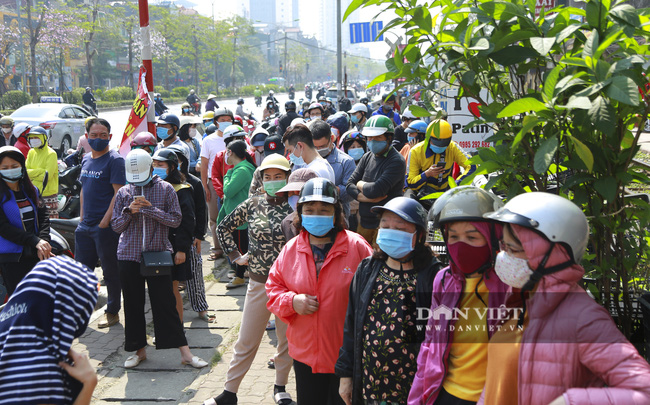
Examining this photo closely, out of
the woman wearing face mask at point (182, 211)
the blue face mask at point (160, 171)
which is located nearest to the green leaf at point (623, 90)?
the woman wearing face mask at point (182, 211)

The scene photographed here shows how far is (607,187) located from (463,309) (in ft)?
2.68

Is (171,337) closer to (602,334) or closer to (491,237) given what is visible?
(491,237)

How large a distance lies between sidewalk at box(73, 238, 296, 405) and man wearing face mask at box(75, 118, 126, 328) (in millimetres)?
587

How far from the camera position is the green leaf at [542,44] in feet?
8.18

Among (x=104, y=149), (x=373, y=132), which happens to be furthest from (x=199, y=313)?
(x=373, y=132)

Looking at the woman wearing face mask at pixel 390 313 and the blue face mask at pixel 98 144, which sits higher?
the blue face mask at pixel 98 144

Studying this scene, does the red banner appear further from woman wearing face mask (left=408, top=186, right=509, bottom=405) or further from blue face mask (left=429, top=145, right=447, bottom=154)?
woman wearing face mask (left=408, top=186, right=509, bottom=405)

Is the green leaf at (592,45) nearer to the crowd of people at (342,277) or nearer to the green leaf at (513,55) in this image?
the green leaf at (513,55)

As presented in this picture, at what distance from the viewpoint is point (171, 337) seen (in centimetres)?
602

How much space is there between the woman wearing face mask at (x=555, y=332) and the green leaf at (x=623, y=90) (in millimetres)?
435

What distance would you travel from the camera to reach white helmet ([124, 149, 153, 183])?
586cm

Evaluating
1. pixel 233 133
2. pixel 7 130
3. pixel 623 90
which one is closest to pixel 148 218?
pixel 233 133

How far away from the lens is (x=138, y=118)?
28.3 ft

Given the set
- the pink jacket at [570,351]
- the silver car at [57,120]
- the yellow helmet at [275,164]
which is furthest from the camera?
the silver car at [57,120]
